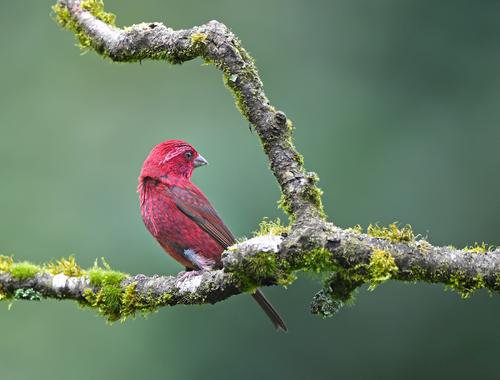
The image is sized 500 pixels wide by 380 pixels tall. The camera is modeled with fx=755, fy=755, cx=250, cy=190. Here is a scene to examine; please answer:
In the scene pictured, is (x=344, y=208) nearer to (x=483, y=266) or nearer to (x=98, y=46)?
(x=98, y=46)

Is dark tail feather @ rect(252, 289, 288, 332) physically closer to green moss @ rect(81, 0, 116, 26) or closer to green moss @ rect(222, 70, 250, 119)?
green moss @ rect(222, 70, 250, 119)

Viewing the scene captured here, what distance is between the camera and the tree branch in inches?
106

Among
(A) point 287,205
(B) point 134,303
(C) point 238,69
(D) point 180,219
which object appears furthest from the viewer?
(D) point 180,219

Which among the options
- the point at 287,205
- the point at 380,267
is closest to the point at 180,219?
the point at 287,205

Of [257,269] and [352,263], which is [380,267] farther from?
[257,269]

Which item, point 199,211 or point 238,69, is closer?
point 238,69

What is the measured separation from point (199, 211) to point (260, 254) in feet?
6.13

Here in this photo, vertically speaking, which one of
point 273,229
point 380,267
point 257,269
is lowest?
point 380,267

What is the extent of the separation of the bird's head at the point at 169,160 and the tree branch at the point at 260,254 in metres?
0.90

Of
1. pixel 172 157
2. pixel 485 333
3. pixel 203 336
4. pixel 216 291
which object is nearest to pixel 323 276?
pixel 216 291

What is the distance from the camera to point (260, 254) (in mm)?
2725

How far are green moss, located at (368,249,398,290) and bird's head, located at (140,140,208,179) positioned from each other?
221cm

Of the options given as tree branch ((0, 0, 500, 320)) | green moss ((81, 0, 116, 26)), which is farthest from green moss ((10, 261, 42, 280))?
green moss ((81, 0, 116, 26))

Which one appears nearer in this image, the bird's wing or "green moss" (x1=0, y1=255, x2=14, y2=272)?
"green moss" (x1=0, y1=255, x2=14, y2=272)
